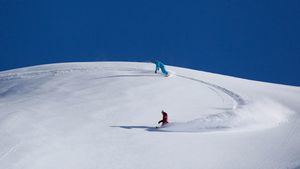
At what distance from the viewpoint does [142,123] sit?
1362 centimetres

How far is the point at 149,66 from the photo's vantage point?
25812 millimetres

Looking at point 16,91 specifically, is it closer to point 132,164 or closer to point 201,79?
point 201,79

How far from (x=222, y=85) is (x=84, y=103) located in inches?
300

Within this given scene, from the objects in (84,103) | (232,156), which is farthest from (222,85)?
(232,156)

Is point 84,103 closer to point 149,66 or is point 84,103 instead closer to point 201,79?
point 201,79

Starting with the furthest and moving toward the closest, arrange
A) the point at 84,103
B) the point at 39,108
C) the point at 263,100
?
the point at 263,100
the point at 84,103
the point at 39,108

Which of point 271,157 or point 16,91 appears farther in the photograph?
point 16,91

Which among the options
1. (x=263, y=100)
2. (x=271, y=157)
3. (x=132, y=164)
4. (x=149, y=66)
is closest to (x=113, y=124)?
(x=132, y=164)

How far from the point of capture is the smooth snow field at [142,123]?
9.42 metres

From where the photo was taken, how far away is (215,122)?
1312 centimetres

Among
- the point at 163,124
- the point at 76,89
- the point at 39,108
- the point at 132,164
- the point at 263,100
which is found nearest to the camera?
the point at 132,164

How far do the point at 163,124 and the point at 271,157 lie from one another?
172 inches

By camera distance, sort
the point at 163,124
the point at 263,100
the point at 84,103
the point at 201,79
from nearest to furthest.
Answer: the point at 163,124 < the point at 84,103 < the point at 263,100 < the point at 201,79

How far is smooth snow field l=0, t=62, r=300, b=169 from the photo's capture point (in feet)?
30.9
